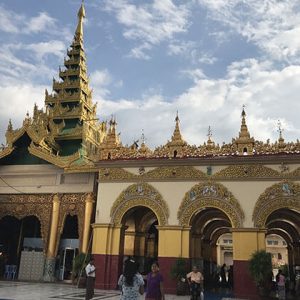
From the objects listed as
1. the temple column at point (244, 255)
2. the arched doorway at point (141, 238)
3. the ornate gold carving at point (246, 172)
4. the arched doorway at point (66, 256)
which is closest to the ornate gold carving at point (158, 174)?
the ornate gold carving at point (246, 172)

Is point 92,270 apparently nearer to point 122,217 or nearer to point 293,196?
point 122,217

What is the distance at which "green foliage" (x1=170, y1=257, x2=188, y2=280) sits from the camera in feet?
46.2

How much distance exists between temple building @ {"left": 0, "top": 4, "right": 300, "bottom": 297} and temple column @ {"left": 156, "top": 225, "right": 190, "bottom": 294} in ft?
0.12

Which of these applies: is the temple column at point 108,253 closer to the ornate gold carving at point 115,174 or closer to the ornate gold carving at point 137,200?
the ornate gold carving at point 137,200

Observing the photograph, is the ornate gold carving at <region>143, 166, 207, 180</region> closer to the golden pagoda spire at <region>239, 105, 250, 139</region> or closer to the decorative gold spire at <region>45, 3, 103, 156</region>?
the golden pagoda spire at <region>239, 105, 250, 139</region>

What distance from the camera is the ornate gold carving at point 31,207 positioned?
19.0m

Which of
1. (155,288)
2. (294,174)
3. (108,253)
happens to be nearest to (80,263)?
(108,253)

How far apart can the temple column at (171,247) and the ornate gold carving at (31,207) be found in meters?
6.43

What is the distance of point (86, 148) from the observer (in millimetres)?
23812

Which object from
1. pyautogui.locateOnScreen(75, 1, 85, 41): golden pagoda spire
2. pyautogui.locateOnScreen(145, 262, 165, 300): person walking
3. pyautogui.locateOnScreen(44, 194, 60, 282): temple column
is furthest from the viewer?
pyautogui.locateOnScreen(75, 1, 85, 41): golden pagoda spire

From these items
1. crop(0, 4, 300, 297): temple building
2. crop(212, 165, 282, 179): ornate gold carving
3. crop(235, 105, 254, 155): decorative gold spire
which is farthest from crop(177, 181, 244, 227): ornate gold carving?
crop(235, 105, 254, 155): decorative gold spire

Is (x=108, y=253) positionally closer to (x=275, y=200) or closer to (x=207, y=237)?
(x=275, y=200)

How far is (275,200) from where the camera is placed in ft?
46.8

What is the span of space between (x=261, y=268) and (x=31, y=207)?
443 inches
